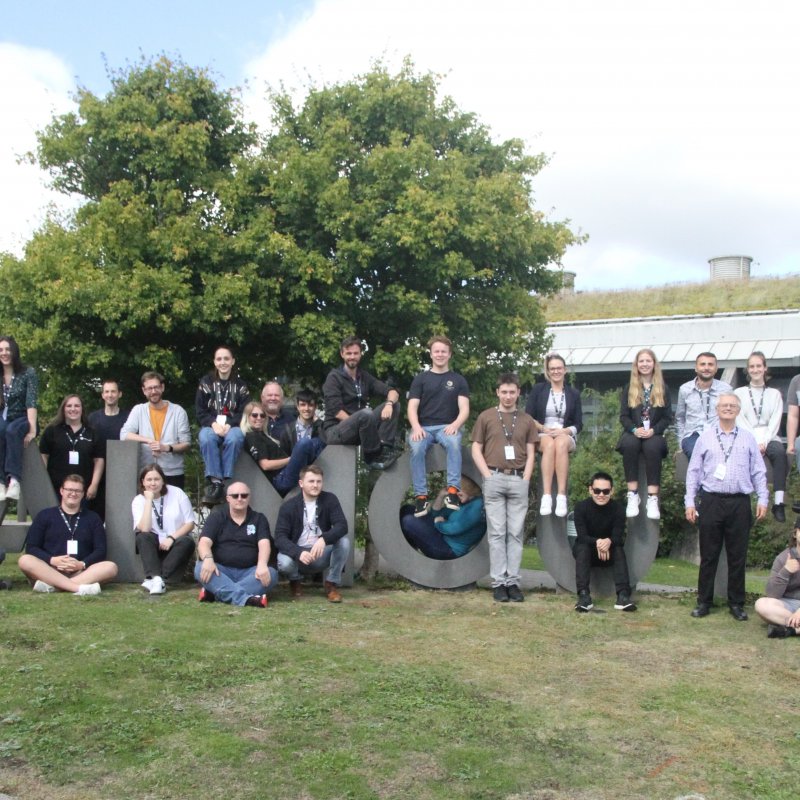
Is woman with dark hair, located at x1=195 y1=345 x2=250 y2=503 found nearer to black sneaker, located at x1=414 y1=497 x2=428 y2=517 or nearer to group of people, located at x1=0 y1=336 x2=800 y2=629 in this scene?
group of people, located at x1=0 y1=336 x2=800 y2=629

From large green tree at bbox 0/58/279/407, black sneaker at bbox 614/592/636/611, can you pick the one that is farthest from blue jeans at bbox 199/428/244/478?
large green tree at bbox 0/58/279/407

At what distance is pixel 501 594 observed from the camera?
9.48 m

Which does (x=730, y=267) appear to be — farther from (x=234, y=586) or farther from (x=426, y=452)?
(x=234, y=586)

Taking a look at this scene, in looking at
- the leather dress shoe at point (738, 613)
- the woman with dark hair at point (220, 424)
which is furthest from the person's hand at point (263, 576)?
the leather dress shoe at point (738, 613)

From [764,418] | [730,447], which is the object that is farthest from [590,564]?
[764,418]

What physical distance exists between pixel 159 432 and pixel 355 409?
209 centimetres

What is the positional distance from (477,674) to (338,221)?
42.0ft

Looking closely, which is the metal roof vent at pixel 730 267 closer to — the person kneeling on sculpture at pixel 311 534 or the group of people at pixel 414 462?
the group of people at pixel 414 462

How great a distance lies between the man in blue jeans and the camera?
9.66 meters

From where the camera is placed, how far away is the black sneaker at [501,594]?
945 centimetres

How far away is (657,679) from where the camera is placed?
22.1 ft

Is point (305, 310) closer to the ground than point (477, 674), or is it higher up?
higher up

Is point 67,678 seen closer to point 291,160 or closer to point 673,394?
→ point 291,160

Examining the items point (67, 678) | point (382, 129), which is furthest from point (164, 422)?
point (382, 129)
